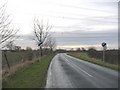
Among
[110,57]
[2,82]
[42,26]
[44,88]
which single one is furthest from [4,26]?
[42,26]

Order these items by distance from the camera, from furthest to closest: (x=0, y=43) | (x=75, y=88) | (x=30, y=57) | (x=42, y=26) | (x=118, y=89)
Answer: (x=42, y=26)
(x=30, y=57)
(x=0, y=43)
(x=75, y=88)
(x=118, y=89)

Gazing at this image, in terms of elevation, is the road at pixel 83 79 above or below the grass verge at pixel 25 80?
below

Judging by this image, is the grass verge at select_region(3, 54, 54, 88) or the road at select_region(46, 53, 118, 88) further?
the road at select_region(46, 53, 118, 88)

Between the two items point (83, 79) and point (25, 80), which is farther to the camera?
point (83, 79)

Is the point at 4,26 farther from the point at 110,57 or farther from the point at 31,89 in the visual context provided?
the point at 110,57

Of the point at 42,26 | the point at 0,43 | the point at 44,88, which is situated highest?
the point at 42,26

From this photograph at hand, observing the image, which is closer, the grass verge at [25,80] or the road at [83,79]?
the grass verge at [25,80]

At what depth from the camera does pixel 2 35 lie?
15680mm

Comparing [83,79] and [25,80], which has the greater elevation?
[25,80]

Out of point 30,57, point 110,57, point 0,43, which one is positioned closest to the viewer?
point 0,43

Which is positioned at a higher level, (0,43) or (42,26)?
(42,26)

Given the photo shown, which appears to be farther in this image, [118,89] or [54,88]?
[54,88]

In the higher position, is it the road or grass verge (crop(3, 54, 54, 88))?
grass verge (crop(3, 54, 54, 88))

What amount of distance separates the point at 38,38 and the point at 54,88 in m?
34.0
